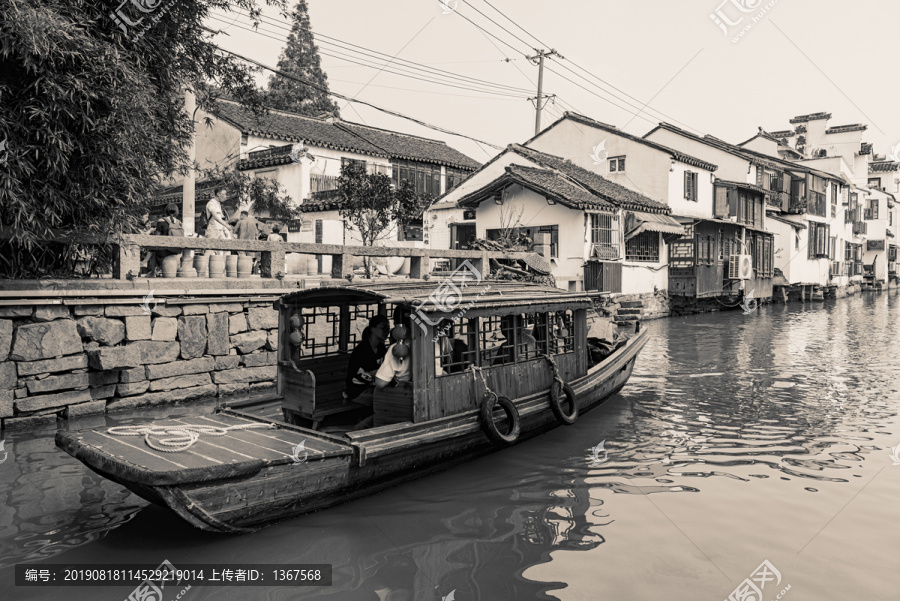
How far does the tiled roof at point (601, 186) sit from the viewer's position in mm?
22969

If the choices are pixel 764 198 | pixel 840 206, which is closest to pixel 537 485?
pixel 764 198

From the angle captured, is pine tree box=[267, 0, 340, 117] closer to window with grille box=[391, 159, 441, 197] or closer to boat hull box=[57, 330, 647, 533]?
window with grille box=[391, 159, 441, 197]

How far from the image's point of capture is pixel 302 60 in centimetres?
3453

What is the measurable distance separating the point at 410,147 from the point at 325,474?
22285 millimetres

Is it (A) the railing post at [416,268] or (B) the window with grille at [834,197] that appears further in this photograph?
(B) the window with grille at [834,197]

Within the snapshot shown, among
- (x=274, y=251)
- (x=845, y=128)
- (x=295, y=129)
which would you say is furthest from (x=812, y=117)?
(x=274, y=251)

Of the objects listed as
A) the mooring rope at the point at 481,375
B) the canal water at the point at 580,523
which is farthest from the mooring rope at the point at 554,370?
the mooring rope at the point at 481,375

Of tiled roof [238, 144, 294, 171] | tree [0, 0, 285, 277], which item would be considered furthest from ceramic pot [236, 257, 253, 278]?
tiled roof [238, 144, 294, 171]

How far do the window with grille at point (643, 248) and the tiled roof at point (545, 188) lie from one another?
2.09m

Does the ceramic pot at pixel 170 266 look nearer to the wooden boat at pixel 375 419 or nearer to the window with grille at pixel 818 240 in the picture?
the wooden boat at pixel 375 419

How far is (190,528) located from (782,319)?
2346cm

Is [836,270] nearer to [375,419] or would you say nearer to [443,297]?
[443,297]

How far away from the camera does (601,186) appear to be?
24141 mm

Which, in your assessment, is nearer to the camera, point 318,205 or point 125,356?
point 125,356
